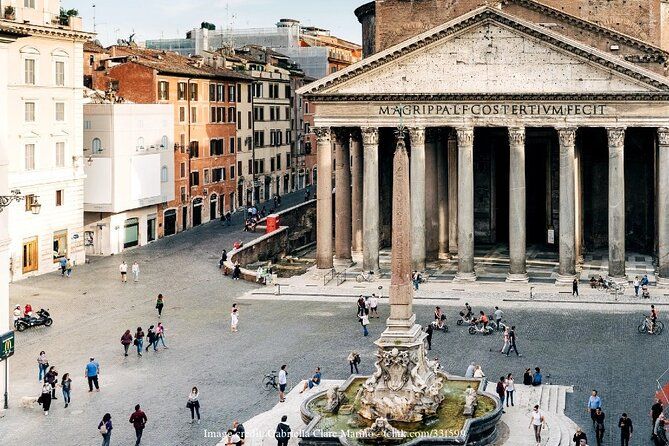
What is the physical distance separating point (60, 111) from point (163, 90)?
12652 mm

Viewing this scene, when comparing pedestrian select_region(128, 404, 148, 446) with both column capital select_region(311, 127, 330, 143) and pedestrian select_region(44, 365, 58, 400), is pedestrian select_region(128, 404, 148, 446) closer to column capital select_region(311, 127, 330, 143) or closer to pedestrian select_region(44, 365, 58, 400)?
pedestrian select_region(44, 365, 58, 400)

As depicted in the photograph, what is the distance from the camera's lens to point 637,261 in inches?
2128

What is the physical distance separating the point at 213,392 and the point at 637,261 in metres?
29.4

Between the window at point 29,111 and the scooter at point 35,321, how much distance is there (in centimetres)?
1327

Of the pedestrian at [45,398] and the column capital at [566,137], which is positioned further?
the column capital at [566,137]

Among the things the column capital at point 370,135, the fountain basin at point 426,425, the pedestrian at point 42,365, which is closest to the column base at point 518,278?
the column capital at point 370,135

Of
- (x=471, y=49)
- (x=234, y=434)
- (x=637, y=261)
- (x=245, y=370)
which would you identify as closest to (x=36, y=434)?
(x=234, y=434)

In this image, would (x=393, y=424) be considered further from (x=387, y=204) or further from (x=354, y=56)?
(x=354, y=56)

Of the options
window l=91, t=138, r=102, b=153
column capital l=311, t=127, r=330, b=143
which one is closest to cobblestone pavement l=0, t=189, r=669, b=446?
column capital l=311, t=127, r=330, b=143

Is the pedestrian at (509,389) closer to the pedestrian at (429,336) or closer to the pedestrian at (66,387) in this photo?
the pedestrian at (429,336)

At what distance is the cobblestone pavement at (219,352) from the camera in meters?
28.7

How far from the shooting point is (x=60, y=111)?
5297cm

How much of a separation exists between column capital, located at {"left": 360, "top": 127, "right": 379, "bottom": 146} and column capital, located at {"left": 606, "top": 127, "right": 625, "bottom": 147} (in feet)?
33.5

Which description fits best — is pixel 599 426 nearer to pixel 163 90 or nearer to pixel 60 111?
pixel 60 111
